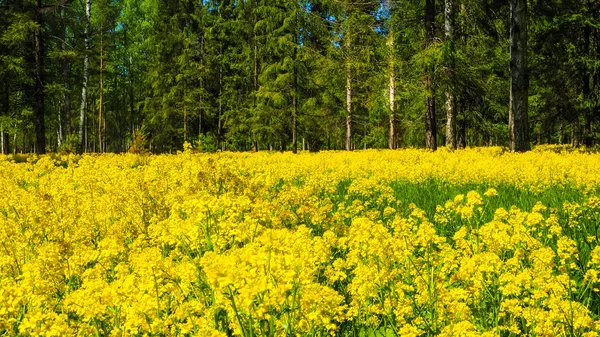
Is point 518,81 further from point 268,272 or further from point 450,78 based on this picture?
point 268,272

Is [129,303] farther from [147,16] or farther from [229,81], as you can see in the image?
[147,16]

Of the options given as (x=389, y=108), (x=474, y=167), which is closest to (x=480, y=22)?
(x=389, y=108)

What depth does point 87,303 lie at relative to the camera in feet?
6.66

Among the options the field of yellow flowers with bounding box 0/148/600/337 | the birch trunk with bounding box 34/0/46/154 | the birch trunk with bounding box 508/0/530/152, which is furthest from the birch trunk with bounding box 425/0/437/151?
the birch trunk with bounding box 34/0/46/154

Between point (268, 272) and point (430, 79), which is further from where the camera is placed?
point (430, 79)

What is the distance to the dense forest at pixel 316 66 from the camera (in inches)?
663

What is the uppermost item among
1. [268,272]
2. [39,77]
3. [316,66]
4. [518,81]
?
[316,66]

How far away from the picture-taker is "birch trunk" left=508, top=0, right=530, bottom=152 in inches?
519

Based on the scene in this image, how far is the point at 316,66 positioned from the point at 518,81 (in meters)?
10.8

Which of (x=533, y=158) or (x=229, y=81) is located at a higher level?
(x=229, y=81)

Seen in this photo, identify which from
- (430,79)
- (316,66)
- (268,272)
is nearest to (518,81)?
(430,79)

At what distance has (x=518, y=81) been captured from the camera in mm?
13164

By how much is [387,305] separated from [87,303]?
61.5 inches

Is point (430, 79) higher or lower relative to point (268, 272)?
higher
